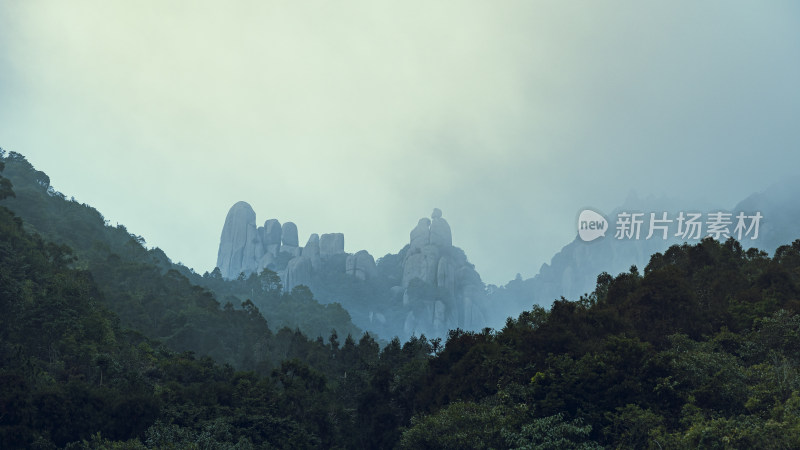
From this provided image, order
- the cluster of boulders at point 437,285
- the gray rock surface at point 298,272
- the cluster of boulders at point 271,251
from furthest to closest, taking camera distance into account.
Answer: the cluster of boulders at point 437,285, the cluster of boulders at point 271,251, the gray rock surface at point 298,272

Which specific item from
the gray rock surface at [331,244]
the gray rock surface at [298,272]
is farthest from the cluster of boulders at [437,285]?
the gray rock surface at [298,272]

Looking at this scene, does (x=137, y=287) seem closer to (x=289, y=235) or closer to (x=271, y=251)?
(x=271, y=251)

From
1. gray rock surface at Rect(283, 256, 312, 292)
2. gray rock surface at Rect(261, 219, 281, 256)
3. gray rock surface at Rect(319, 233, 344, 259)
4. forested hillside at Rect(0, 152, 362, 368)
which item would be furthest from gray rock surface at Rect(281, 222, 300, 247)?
forested hillside at Rect(0, 152, 362, 368)

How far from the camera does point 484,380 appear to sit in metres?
29.8

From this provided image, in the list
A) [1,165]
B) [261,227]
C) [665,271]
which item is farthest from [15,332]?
[261,227]

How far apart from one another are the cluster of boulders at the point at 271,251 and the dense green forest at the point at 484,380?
337 feet

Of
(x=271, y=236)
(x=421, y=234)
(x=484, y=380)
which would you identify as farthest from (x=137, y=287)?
(x=421, y=234)

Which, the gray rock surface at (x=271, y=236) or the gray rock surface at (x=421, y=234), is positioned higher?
the gray rock surface at (x=421, y=234)

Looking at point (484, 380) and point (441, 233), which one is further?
point (441, 233)

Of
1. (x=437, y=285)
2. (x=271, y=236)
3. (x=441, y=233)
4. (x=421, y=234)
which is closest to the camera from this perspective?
(x=437, y=285)

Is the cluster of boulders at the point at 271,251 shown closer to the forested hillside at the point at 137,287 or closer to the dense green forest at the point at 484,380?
the forested hillside at the point at 137,287

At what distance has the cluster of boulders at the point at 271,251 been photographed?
145875 mm

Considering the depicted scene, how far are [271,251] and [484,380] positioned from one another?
125140 millimetres

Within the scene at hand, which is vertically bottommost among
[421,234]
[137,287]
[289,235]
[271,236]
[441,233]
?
[137,287]
